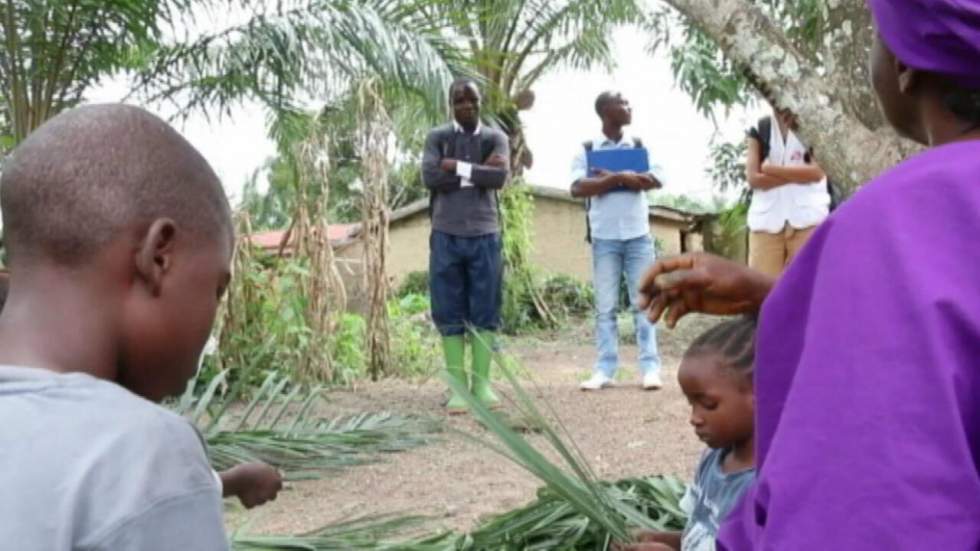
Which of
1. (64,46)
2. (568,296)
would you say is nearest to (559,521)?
(64,46)

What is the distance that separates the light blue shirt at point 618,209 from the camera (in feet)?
22.6

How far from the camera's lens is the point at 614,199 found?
6883 millimetres

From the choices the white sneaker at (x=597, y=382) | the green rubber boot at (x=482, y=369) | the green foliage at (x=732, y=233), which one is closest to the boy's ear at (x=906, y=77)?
the green rubber boot at (x=482, y=369)

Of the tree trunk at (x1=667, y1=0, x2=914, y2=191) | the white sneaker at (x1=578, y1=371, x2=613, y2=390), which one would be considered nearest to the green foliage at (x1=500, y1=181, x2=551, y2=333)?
the white sneaker at (x1=578, y1=371, x2=613, y2=390)

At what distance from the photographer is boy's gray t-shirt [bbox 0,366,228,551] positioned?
103 centimetres

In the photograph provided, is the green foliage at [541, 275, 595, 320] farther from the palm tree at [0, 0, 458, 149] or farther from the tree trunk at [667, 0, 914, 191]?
the tree trunk at [667, 0, 914, 191]

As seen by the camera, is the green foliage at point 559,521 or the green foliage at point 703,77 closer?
the green foliage at point 559,521

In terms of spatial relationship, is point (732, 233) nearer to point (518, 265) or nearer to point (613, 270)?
point (518, 265)

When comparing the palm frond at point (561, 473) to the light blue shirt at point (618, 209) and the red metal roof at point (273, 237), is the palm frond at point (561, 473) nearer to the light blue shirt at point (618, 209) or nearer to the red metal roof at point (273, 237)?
the light blue shirt at point (618, 209)

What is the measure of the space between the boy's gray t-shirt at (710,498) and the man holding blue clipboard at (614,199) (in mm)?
4259

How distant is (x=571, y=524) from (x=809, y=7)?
10.9 ft

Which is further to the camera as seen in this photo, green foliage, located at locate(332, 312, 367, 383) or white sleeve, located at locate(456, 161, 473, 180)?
green foliage, located at locate(332, 312, 367, 383)

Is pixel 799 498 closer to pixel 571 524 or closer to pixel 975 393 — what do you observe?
pixel 975 393

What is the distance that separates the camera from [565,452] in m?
2.86
